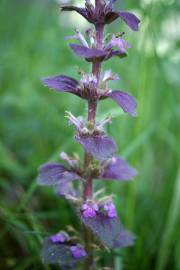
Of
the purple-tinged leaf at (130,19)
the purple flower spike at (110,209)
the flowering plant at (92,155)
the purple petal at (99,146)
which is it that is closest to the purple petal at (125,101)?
the flowering plant at (92,155)

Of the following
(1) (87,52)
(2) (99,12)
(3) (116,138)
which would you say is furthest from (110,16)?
(3) (116,138)

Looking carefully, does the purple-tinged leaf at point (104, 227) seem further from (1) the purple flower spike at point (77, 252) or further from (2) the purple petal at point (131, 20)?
(2) the purple petal at point (131, 20)

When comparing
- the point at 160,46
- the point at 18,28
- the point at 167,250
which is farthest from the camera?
the point at 18,28

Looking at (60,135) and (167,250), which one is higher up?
(60,135)

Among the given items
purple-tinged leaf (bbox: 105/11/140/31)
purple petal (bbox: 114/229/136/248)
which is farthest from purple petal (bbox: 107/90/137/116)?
purple petal (bbox: 114/229/136/248)

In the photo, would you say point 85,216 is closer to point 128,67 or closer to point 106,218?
point 106,218

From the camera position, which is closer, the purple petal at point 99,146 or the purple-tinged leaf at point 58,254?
the purple petal at point 99,146

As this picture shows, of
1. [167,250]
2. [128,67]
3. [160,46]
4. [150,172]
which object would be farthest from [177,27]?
[167,250]
